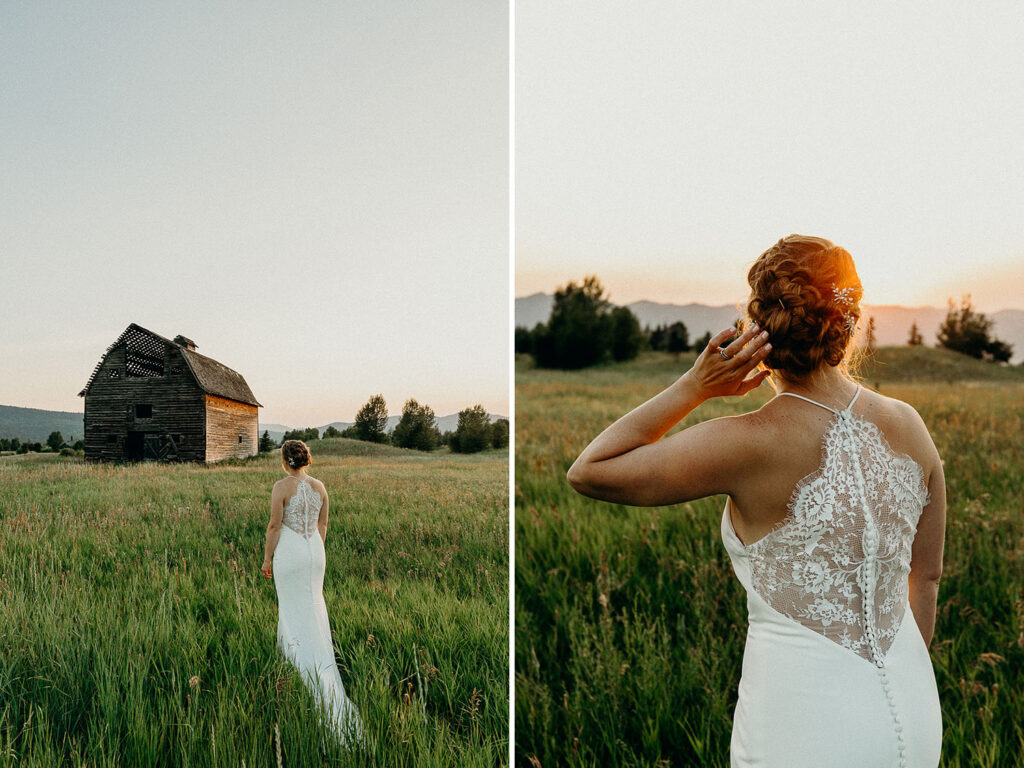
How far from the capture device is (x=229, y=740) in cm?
201

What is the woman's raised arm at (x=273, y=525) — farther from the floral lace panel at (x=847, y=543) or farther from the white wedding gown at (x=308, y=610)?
the floral lace panel at (x=847, y=543)

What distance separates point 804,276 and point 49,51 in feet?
7.82

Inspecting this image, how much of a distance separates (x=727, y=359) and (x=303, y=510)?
1571 millimetres

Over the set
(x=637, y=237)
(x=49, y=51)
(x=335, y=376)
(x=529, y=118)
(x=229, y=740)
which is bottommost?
(x=229, y=740)

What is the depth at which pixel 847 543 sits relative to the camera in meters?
1.24

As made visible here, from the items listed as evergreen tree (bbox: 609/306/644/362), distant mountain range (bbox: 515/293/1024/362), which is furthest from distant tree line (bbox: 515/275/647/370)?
distant mountain range (bbox: 515/293/1024/362)

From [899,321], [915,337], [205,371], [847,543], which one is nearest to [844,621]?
[847,543]

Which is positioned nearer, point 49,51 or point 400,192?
point 49,51

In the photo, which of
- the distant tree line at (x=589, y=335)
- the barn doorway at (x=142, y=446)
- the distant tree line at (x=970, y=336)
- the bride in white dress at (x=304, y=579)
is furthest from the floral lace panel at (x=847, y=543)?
the distant tree line at (x=589, y=335)

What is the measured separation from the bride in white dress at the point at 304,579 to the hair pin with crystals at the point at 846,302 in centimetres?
168

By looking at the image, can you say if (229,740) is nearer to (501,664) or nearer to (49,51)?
(501,664)

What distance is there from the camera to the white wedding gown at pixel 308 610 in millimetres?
2166

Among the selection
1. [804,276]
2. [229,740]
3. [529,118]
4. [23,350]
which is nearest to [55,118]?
[23,350]

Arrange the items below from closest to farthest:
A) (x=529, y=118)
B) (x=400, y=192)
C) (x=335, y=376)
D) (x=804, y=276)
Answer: (x=804, y=276) < (x=335, y=376) < (x=400, y=192) < (x=529, y=118)
